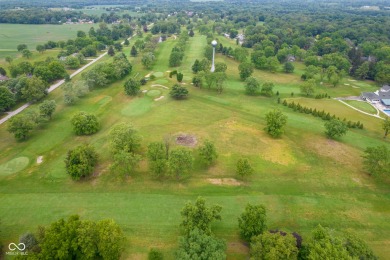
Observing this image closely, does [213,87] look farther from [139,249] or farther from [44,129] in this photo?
[139,249]

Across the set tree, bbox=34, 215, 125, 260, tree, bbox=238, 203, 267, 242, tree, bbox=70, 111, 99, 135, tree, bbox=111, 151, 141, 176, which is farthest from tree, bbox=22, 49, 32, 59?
tree, bbox=238, 203, 267, 242

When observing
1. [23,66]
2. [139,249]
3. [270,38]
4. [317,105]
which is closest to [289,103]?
[317,105]

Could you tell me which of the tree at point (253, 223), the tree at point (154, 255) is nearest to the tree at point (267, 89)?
→ the tree at point (253, 223)

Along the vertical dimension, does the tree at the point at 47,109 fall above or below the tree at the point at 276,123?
below

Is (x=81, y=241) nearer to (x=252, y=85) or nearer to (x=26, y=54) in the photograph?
(x=252, y=85)

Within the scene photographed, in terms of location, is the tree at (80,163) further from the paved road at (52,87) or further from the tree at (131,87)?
the tree at (131,87)

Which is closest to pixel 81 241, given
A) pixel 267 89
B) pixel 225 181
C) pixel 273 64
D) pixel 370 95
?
pixel 225 181
